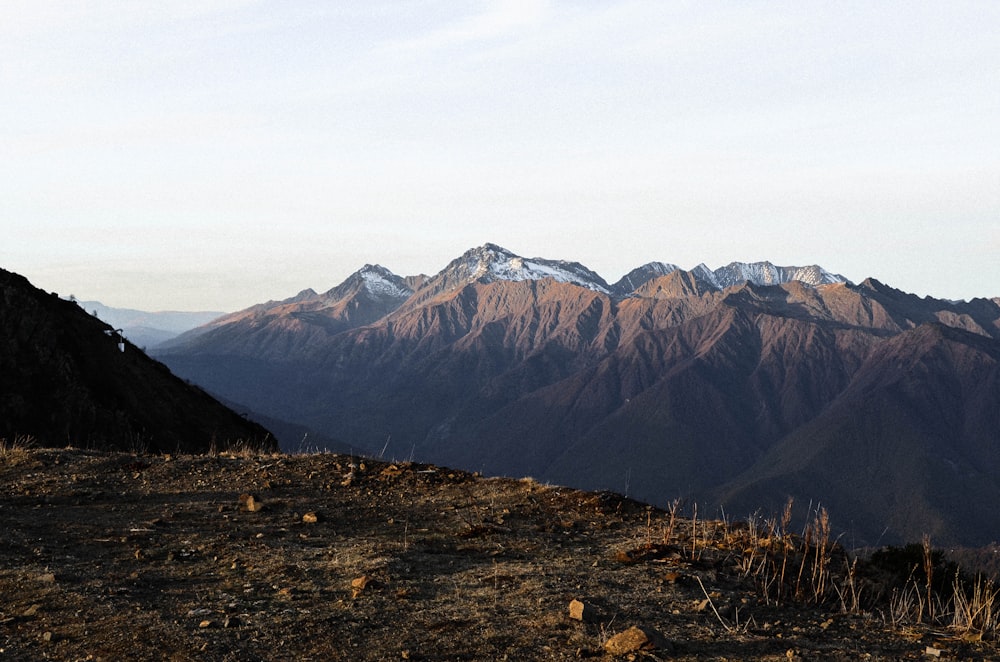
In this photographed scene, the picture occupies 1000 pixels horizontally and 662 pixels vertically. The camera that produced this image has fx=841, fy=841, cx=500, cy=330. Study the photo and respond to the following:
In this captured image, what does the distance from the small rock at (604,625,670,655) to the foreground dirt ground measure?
1.5 inches

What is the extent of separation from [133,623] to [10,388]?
37.0 meters

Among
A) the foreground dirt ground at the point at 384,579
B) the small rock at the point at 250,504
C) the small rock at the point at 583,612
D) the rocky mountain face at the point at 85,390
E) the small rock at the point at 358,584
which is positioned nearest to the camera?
the foreground dirt ground at the point at 384,579

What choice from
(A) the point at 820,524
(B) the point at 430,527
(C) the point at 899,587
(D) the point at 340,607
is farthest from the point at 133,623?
(C) the point at 899,587

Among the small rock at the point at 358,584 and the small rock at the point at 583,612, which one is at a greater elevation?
the small rock at the point at 583,612

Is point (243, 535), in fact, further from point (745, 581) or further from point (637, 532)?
point (745, 581)

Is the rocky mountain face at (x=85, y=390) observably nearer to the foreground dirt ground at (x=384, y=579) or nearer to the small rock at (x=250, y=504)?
the small rock at (x=250, y=504)

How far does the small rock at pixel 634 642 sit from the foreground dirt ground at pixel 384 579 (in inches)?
1.5

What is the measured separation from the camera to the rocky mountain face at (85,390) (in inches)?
1560

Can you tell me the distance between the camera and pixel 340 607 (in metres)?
9.32

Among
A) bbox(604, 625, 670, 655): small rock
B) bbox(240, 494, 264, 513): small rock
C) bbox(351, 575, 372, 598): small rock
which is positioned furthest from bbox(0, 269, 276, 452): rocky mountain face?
bbox(604, 625, 670, 655): small rock

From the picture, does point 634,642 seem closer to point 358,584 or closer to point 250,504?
point 358,584

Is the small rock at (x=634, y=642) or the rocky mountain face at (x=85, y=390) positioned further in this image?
the rocky mountain face at (x=85, y=390)

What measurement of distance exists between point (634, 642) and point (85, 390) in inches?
1607

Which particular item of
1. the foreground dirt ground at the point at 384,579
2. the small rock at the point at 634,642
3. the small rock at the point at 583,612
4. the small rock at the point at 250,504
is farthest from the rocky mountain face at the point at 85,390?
the small rock at the point at 634,642
